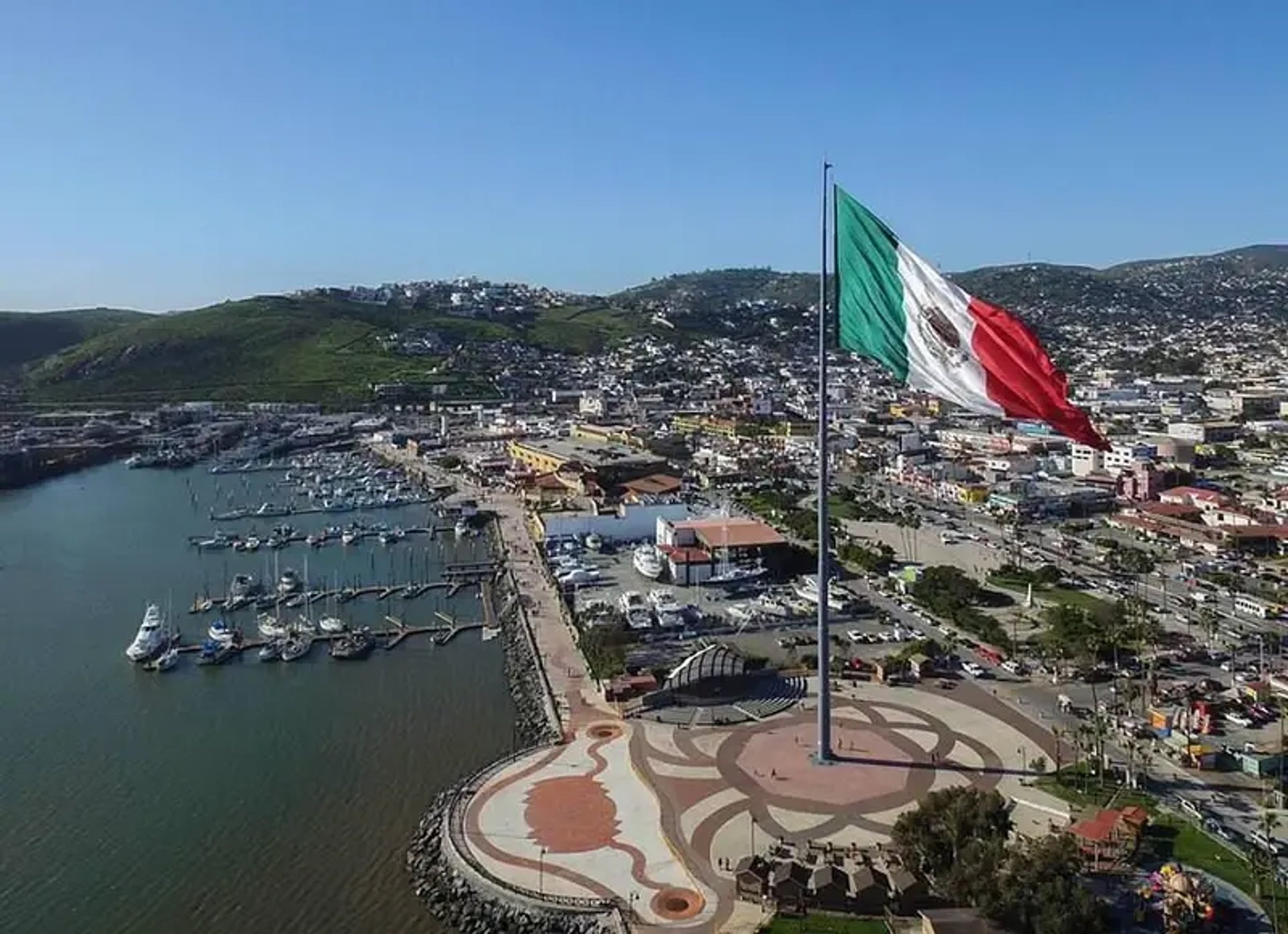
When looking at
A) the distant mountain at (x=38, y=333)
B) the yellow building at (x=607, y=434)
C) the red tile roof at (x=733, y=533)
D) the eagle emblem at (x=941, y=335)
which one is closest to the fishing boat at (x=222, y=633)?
the red tile roof at (x=733, y=533)

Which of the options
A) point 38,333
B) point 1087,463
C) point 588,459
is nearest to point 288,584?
point 588,459

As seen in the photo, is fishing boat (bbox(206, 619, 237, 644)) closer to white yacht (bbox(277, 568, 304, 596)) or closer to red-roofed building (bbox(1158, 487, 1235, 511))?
white yacht (bbox(277, 568, 304, 596))

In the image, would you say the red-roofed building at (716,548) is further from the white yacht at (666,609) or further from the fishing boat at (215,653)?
the fishing boat at (215,653)

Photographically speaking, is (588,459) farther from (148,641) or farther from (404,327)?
(404,327)

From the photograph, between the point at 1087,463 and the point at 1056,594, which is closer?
the point at 1056,594

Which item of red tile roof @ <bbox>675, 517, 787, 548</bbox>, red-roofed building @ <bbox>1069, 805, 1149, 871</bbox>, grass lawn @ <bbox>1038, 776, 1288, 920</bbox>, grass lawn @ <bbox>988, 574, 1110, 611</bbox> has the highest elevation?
red tile roof @ <bbox>675, 517, 787, 548</bbox>

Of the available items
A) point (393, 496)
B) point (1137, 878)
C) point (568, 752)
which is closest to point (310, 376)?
point (393, 496)

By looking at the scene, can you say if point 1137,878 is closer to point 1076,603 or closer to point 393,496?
point 1076,603

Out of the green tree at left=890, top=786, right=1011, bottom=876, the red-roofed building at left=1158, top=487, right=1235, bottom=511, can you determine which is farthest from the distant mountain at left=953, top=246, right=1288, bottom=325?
the green tree at left=890, top=786, right=1011, bottom=876
